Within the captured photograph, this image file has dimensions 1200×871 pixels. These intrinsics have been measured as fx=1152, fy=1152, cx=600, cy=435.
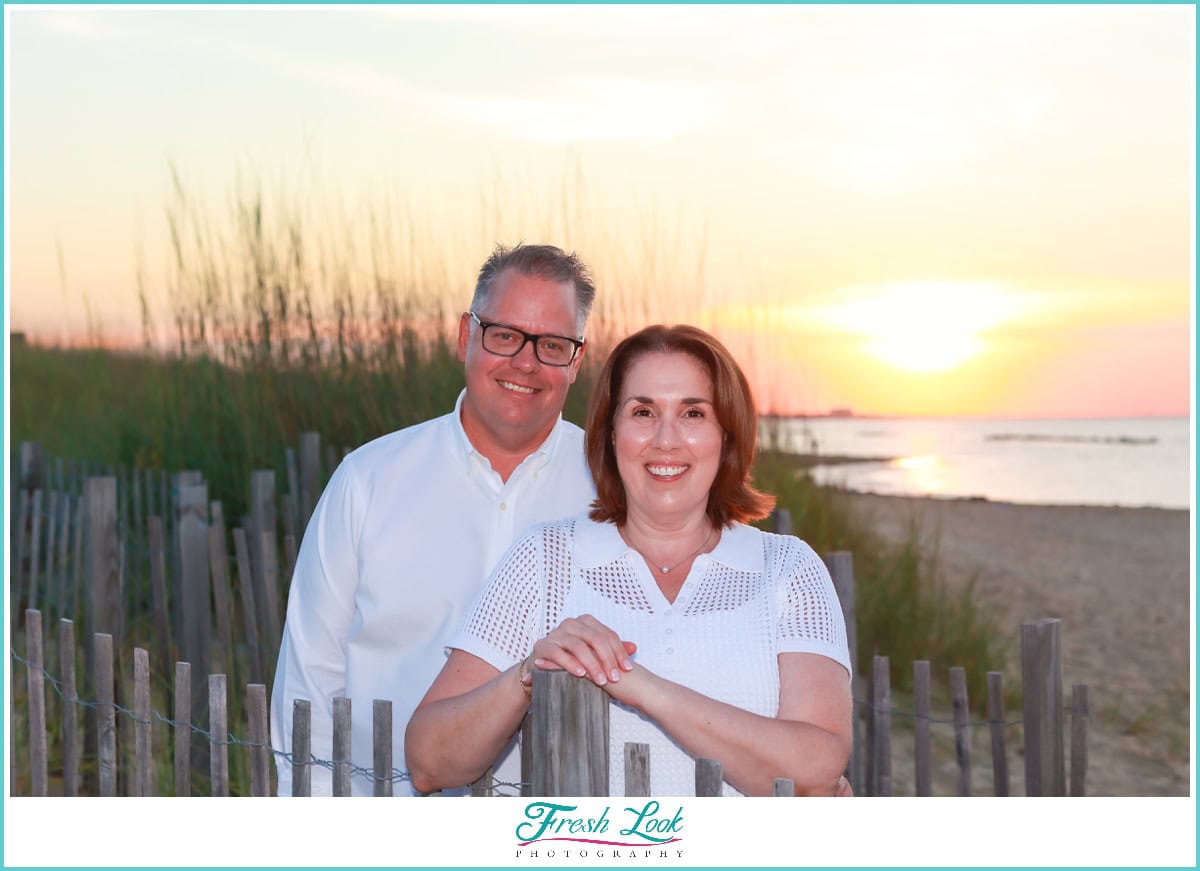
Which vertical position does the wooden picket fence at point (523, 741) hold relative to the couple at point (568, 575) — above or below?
below

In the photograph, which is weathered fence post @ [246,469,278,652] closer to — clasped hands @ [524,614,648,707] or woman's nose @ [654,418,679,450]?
woman's nose @ [654,418,679,450]

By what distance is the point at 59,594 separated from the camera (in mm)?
5023

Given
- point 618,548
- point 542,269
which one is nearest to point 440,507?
point 542,269

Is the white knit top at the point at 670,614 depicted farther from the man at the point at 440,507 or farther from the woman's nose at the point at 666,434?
the man at the point at 440,507

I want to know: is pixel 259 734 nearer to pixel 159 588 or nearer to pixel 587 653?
pixel 587 653

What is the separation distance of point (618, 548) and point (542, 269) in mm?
814

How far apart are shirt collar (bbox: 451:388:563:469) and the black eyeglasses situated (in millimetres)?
147

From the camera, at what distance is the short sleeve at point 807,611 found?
191 cm

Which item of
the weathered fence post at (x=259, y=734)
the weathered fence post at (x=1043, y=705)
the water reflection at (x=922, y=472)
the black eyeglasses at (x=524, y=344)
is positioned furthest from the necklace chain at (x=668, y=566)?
the water reflection at (x=922, y=472)

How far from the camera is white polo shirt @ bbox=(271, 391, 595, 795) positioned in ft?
8.39

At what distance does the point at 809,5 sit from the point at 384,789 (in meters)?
1.92

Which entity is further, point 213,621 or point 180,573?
point 213,621

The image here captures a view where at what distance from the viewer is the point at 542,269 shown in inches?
102

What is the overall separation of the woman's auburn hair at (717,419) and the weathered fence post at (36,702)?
1703 mm
